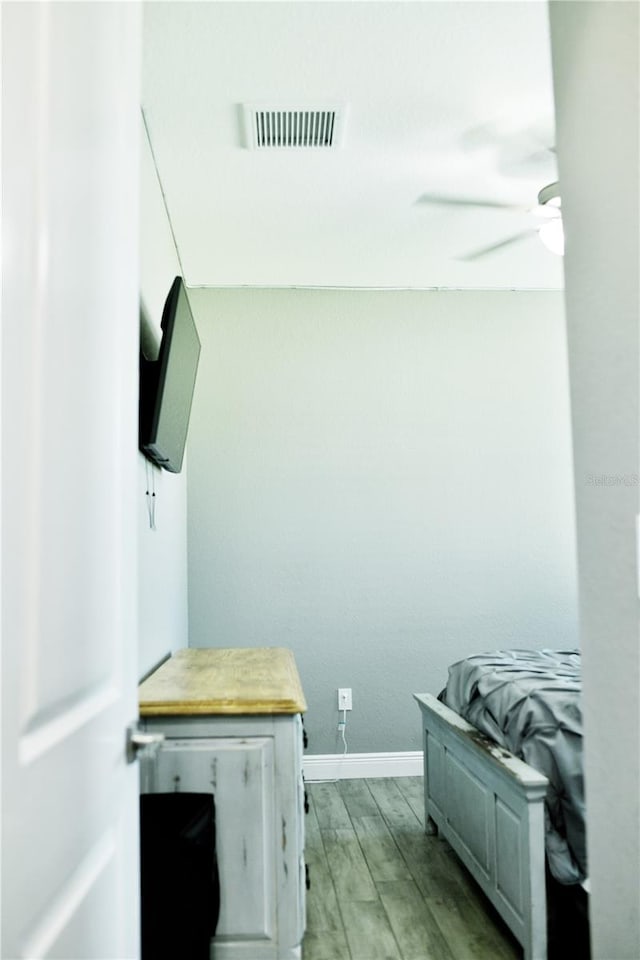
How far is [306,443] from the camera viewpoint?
15.1ft

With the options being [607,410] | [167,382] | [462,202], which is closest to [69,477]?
[607,410]

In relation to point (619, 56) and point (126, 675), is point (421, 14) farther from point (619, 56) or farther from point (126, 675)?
point (126, 675)

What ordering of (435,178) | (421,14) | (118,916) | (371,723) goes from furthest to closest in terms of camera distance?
(371,723) < (435,178) < (421,14) < (118,916)

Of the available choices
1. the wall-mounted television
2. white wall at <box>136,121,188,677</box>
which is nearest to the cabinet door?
white wall at <box>136,121,188,677</box>

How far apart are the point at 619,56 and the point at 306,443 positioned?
343 cm

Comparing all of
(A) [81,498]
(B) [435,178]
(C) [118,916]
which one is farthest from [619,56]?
(B) [435,178]

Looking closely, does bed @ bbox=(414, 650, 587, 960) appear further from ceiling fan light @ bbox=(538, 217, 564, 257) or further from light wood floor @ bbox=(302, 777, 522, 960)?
ceiling fan light @ bbox=(538, 217, 564, 257)

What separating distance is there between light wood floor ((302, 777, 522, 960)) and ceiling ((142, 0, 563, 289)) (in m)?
2.70

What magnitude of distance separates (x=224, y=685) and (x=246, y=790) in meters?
0.38

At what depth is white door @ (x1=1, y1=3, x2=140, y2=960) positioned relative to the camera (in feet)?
2.75

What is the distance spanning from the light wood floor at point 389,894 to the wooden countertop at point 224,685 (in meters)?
0.83

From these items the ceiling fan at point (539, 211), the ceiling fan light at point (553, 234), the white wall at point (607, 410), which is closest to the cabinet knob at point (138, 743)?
the white wall at point (607, 410)

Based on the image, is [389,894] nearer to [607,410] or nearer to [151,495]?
[151,495]

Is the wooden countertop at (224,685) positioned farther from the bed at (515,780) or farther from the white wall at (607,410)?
the white wall at (607,410)
